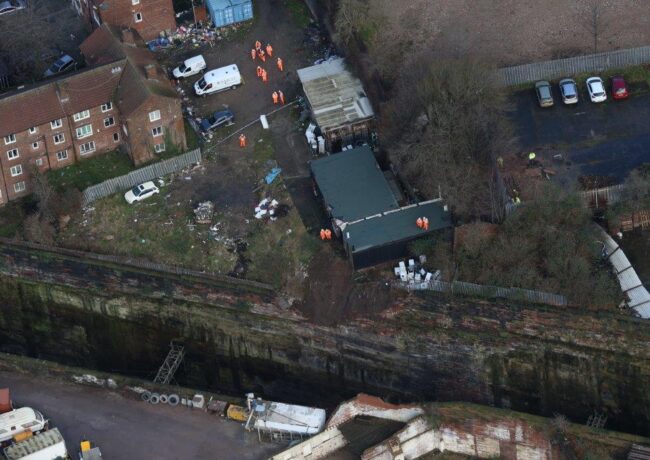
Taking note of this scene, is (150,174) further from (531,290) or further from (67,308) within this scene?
(531,290)

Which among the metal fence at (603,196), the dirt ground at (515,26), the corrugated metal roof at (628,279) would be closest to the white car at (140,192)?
the dirt ground at (515,26)

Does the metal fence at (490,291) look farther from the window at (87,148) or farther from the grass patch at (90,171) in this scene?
the window at (87,148)

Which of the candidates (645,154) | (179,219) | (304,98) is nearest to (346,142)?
(304,98)

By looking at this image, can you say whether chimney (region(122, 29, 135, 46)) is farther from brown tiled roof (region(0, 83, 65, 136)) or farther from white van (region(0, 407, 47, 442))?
white van (region(0, 407, 47, 442))

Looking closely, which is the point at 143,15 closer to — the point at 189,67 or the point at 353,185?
the point at 189,67

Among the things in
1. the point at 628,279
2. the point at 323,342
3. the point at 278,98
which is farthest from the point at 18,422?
the point at 628,279
